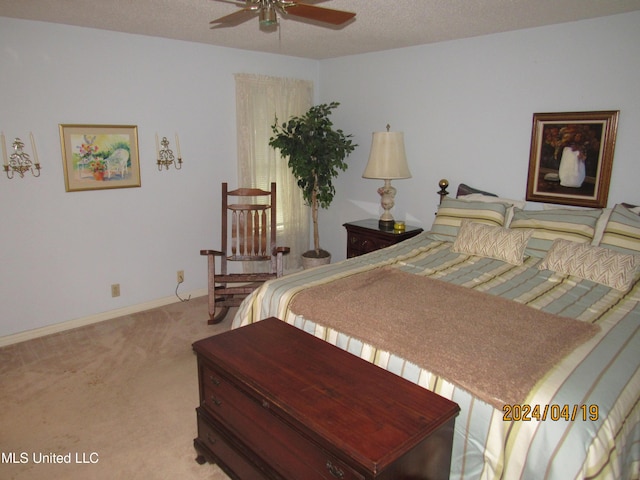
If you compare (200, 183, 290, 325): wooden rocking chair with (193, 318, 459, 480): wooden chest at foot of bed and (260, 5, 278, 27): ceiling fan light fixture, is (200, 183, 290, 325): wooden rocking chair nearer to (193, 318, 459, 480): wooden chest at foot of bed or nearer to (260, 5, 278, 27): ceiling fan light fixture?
(193, 318, 459, 480): wooden chest at foot of bed

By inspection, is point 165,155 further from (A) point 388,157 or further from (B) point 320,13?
(B) point 320,13

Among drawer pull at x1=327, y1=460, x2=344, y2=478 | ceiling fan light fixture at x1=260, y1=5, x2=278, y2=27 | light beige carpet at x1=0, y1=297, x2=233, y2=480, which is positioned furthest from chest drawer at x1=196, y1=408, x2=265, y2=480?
ceiling fan light fixture at x1=260, y1=5, x2=278, y2=27

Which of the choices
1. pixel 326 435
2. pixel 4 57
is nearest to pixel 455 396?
pixel 326 435

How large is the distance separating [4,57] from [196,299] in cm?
235

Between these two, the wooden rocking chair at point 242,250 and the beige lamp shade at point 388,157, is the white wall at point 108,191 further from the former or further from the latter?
the beige lamp shade at point 388,157

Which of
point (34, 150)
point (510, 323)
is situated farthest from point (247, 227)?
point (510, 323)

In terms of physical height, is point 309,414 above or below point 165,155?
below

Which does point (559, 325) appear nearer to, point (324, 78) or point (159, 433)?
point (159, 433)

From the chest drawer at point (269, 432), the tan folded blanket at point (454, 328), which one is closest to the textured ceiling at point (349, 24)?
the tan folded blanket at point (454, 328)

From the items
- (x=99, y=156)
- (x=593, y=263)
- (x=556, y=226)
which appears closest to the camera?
(x=593, y=263)

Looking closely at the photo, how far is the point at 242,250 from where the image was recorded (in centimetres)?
392

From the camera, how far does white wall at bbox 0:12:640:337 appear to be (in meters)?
3.07

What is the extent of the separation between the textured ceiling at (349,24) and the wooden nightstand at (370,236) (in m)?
1.57

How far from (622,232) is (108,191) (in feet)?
11.9
